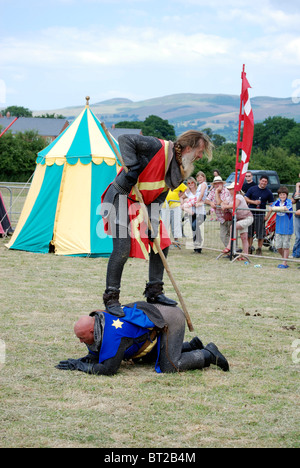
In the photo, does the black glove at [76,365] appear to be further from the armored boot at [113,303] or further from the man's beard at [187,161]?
the man's beard at [187,161]

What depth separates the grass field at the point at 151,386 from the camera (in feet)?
10.7

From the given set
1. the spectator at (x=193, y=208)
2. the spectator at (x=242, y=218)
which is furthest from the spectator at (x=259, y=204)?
the spectator at (x=193, y=208)

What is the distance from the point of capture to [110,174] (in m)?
10.9

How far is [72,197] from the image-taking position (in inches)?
424

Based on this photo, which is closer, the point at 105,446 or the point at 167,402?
the point at 105,446

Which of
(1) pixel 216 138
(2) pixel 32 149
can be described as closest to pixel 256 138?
(1) pixel 216 138

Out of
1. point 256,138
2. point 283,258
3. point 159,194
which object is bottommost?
point 283,258

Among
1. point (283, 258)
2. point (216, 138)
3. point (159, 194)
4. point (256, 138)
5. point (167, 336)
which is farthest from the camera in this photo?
point (216, 138)

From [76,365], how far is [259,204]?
8.17 meters

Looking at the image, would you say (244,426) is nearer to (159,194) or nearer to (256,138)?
(159,194)

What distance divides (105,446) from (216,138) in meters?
82.3

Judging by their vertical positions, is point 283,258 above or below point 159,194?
below

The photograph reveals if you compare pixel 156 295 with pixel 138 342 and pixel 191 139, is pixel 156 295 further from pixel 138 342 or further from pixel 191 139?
pixel 191 139
